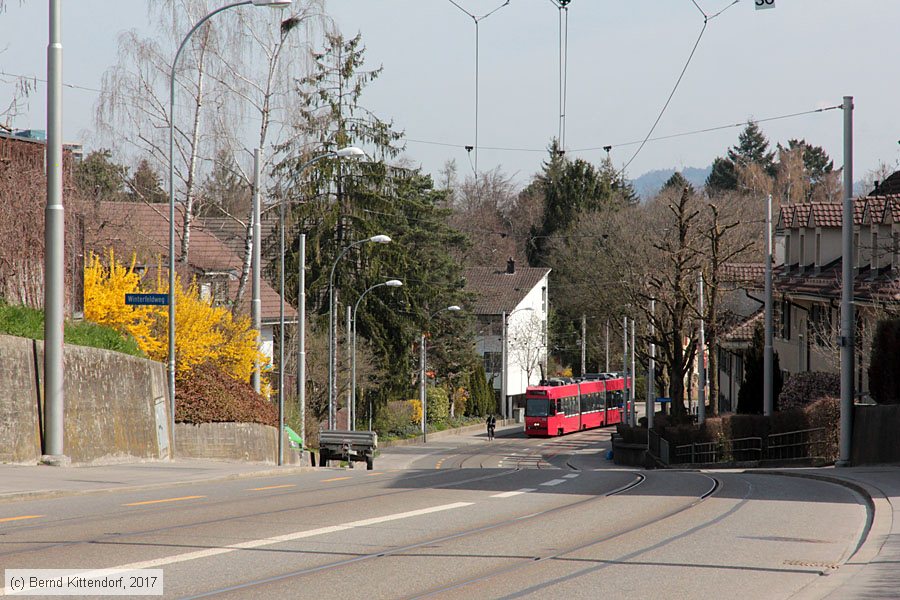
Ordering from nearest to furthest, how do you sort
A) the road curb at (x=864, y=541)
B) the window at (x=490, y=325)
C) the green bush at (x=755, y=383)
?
the road curb at (x=864, y=541) < the green bush at (x=755, y=383) < the window at (x=490, y=325)

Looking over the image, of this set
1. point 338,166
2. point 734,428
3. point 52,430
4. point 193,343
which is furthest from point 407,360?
point 52,430

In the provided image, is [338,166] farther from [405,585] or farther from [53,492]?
[405,585]

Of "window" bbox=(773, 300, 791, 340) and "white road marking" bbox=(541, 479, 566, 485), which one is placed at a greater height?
"window" bbox=(773, 300, 791, 340)

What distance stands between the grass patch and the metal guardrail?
1892 cm

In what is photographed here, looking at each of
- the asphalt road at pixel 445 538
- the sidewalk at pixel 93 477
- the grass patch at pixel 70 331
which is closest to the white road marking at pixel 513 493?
the asphalt road at pixel 445 538

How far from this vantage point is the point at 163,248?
48.0 m

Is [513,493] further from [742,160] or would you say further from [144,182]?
[742,160]

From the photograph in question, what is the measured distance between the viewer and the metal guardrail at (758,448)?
110 feet

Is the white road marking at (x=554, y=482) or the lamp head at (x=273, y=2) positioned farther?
the lamp head at (x=273, y=2)

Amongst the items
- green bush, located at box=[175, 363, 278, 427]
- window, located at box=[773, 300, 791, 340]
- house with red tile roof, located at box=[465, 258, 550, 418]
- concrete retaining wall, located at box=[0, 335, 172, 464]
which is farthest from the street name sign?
house with red tile roof, located at box=[465, 258, 550, 418]

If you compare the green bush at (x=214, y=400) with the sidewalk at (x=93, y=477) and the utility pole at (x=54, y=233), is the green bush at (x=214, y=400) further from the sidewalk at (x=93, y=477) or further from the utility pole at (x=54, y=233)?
the utility pole at (x=54, y=233)

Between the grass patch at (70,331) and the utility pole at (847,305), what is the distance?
1598cm

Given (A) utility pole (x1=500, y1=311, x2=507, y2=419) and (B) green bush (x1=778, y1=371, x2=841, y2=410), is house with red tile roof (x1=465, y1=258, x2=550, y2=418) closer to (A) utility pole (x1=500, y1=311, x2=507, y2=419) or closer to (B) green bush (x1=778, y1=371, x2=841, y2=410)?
(A) utility pole (x1=500, y1=311, x2=507, y2=419)

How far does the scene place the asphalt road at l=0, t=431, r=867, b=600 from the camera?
930cm
